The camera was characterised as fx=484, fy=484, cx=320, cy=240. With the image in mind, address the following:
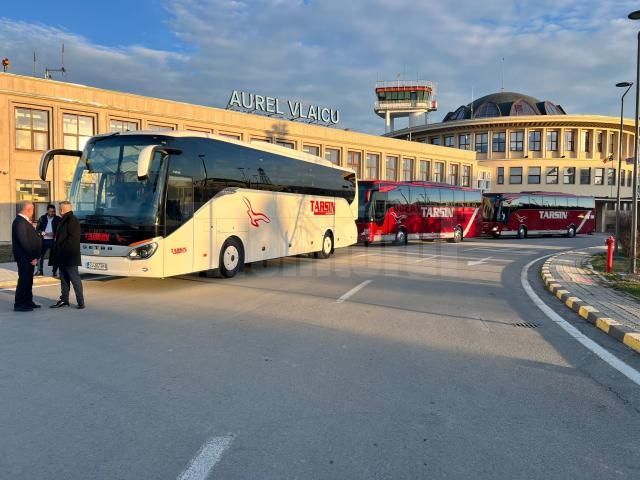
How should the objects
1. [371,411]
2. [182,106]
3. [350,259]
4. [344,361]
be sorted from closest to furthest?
[371,411] → [344,361] → [350,259] → [182,106]

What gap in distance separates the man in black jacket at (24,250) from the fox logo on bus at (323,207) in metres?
10.3

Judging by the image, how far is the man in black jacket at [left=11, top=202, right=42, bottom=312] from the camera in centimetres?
800

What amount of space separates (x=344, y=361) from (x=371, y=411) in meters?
1.48

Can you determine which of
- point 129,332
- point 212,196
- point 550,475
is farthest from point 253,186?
point 550,475

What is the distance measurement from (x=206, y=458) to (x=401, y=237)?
24817mm

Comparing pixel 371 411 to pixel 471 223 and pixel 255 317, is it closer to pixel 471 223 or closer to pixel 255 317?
pixel 255 317

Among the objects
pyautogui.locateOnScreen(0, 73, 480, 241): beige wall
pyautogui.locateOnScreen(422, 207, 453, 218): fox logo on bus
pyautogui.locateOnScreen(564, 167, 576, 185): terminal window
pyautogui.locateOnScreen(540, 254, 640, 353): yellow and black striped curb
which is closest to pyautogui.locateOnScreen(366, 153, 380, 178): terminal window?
pyautogui.locateOnScreen(0, 73, 480, 241): beige wall

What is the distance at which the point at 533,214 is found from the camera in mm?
39656

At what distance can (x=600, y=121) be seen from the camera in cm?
6412

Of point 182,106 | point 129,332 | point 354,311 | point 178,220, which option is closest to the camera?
point 129,332

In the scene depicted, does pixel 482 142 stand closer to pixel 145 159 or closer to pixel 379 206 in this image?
pixel 379 206

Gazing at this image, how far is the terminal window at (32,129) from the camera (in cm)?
2666

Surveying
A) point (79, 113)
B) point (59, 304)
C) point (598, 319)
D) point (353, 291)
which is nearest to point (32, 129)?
point (79, 113)

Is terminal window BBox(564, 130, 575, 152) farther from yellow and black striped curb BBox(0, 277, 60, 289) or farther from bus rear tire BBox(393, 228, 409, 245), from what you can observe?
yellow and black striped curb BBox(0, 277, 60, 289)
